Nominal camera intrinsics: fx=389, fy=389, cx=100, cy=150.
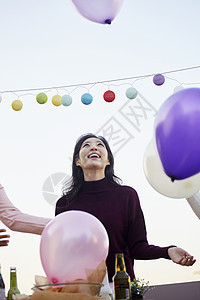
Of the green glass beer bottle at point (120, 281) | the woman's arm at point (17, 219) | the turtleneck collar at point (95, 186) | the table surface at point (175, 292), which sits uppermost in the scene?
the turtleneck collar at point (95, 186)

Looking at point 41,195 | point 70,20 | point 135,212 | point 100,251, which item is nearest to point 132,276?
point 135,212

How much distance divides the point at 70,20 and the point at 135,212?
217 cm

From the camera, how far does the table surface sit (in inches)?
52.1

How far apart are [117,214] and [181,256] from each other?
2.22ft

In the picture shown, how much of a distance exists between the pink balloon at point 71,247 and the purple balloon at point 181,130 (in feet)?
1.70

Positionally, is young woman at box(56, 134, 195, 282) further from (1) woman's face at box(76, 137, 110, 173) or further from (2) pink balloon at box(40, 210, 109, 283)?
(2) pink balloon at box(40, 210, 109, 283)

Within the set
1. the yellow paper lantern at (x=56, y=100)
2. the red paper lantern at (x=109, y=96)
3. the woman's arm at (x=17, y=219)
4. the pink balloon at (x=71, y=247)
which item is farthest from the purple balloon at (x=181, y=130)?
the yellow paper lantern at (x=56, y=100)

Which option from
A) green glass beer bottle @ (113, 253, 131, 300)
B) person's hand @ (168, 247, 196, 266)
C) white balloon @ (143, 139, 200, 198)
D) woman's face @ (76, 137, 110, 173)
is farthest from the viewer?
woman's face @ (76, 137, 110, 173)

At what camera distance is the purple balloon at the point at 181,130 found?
1.30 m

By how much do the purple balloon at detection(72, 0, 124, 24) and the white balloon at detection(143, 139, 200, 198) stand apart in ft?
2.20

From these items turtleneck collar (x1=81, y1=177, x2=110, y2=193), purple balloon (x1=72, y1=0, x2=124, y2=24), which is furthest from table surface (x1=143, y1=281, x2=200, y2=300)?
purple balloon (x1=72, y1=0, x2=124, y2=24)

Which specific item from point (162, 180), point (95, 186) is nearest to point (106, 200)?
point (95, 186)

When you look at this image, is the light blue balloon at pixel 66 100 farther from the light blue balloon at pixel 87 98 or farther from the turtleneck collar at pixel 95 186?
the turtleneck collar at pixel 95 186

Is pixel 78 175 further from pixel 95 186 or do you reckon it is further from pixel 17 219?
pixel 17 219
